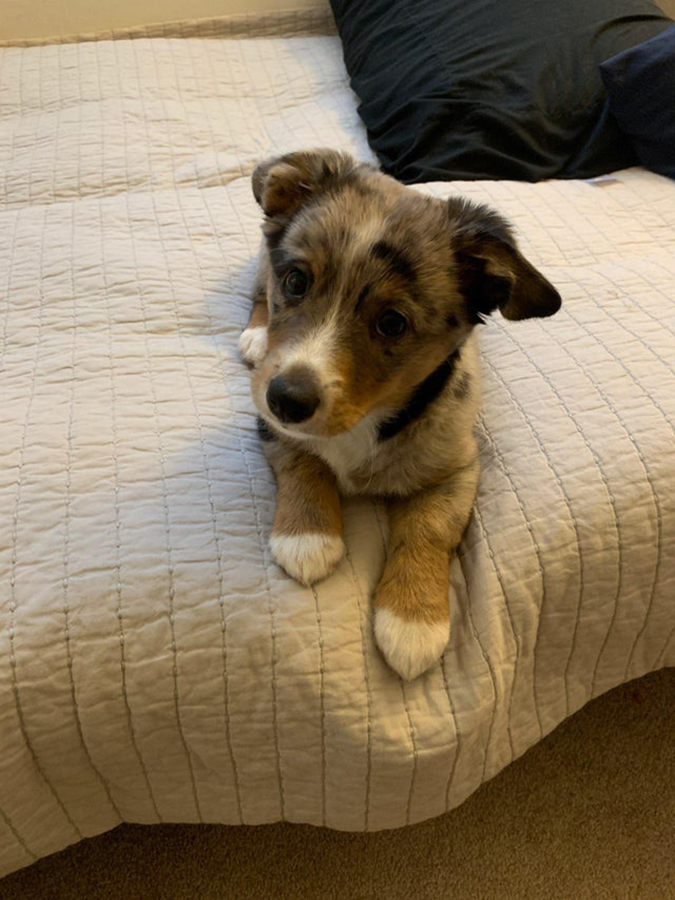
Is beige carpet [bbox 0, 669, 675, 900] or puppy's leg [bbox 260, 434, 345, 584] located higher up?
puppy's leg [bbox 260, 434, 345, 584]

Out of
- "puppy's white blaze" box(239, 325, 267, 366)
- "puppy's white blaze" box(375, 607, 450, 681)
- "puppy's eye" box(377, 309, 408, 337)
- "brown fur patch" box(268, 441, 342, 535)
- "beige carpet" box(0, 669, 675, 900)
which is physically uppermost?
"puppy's eye" box(377, 309, 408, 337)

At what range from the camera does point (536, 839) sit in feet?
5.49

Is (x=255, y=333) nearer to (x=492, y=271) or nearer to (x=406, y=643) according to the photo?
(x=492, y=271)

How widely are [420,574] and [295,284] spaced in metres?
0.56

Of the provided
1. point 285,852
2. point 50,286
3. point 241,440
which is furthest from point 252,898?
point 50,286

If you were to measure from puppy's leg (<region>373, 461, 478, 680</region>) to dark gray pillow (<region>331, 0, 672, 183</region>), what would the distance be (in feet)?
4.06

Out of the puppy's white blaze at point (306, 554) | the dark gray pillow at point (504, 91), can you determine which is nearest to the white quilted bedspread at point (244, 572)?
the puppy's white blaze at point (306, 554)

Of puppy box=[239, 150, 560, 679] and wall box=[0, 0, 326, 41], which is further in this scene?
wall box=[0, 0, 326, 41]

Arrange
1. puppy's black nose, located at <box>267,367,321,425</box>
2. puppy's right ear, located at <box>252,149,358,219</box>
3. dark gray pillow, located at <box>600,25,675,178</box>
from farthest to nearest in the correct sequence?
1. dark gray pillow, located at <box>600,25,675,178</box>
2. puppy's right ear, located at <box>252,149,358,219</box>
3. puppy's black nose, located at <box>267,367,321,425</box>

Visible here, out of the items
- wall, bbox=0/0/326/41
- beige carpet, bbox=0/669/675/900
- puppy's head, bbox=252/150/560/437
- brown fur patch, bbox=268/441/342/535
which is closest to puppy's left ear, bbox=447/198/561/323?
puppy's head, bbox=252/150/560/437

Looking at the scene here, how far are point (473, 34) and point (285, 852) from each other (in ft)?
8.22

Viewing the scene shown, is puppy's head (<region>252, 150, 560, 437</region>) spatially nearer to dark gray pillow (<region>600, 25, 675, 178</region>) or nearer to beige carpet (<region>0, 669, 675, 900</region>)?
beige carpet (<region>0, 669, 675, 900</region>)

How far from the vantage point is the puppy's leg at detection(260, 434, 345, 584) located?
119 cm

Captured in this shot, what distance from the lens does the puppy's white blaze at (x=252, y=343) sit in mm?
1607
